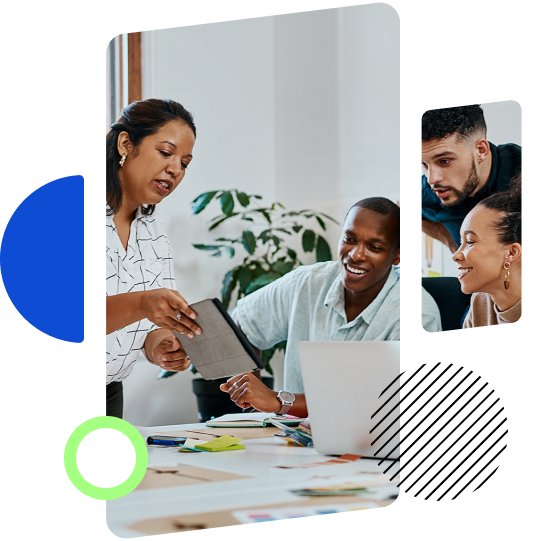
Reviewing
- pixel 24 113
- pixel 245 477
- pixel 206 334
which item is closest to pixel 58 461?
pixel 245 477

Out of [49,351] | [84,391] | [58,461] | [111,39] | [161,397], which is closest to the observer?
[58,461]

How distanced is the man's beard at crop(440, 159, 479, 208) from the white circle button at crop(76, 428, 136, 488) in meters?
1.16

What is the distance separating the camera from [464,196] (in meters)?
1.85

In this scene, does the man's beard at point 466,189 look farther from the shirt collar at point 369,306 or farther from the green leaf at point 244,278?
the green leaf at point 244,278

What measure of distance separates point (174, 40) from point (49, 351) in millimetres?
944

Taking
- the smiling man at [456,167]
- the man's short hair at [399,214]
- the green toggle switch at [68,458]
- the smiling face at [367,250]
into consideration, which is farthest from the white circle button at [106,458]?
the smiling man at [456,167]

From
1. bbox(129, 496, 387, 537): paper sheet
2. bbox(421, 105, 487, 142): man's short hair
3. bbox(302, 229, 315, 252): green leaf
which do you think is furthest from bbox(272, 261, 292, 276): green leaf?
bbox(129, 496, 387, 537): paper sheet

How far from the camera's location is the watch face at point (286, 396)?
180 cm

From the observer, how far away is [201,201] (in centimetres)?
182

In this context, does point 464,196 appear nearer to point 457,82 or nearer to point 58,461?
point 457,82

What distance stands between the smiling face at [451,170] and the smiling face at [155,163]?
70cm

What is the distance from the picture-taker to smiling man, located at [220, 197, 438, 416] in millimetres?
1713

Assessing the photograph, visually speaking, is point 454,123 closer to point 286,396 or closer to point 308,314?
point 308,314

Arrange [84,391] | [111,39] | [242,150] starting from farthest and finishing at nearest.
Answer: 1. [242,150]
2. [111,39]
3. [84,391]
